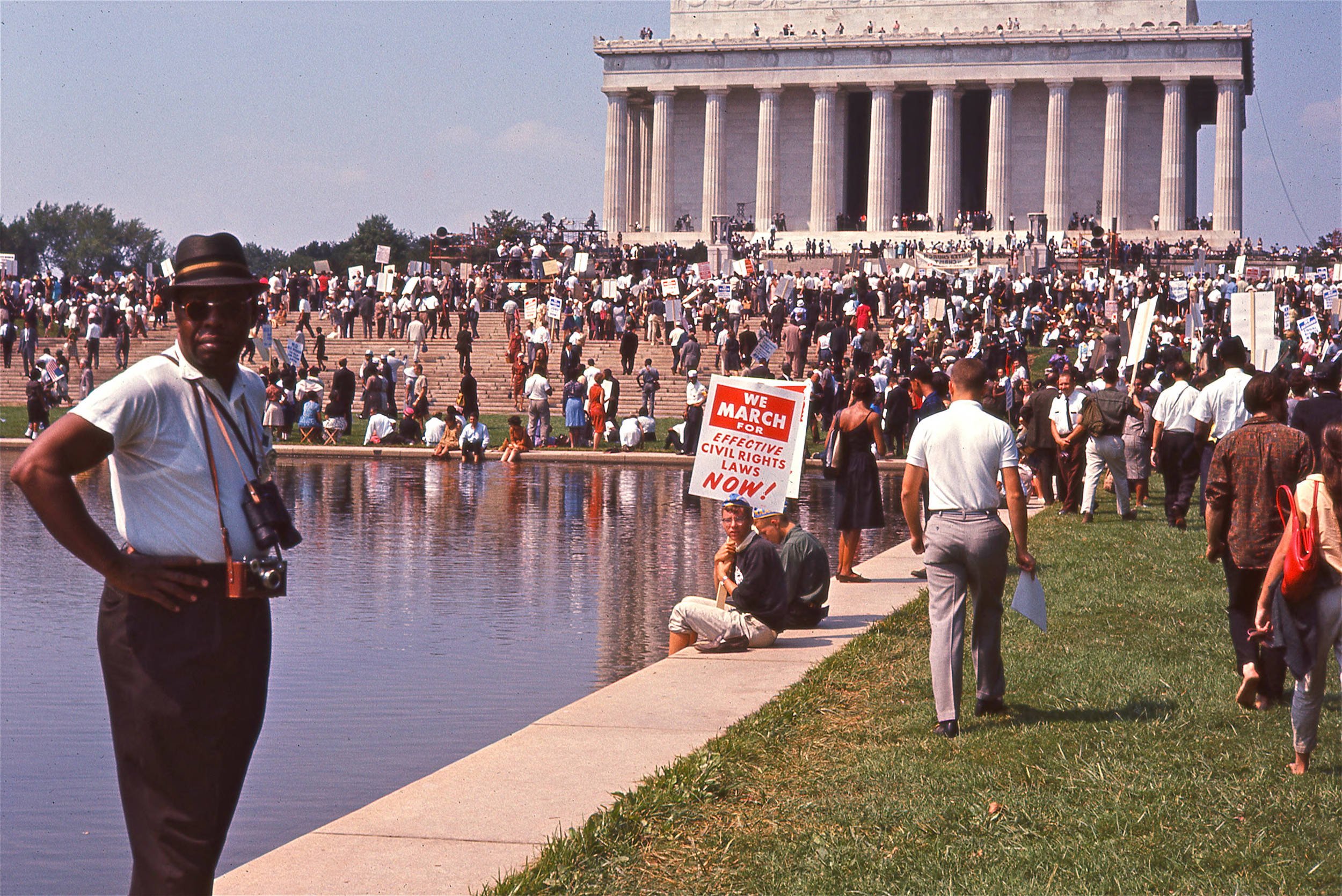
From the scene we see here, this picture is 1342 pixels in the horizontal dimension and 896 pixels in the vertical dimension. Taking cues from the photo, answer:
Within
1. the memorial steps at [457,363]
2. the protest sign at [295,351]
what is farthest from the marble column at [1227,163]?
the protest sign at [295,351]

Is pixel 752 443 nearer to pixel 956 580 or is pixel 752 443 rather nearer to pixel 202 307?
pixel 956 580

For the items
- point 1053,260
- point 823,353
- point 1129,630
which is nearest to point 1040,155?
point 1053,260

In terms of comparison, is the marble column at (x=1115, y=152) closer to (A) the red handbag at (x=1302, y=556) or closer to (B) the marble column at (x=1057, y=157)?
(B) the marble column at (x=1057, y=157)

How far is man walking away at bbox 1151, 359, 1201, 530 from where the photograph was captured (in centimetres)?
1650

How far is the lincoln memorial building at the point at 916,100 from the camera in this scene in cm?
7712

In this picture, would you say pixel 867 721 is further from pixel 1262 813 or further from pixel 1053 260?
pixel 1053 260

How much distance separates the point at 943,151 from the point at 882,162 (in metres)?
2.86

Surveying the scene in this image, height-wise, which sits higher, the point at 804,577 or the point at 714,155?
the point at 714,155

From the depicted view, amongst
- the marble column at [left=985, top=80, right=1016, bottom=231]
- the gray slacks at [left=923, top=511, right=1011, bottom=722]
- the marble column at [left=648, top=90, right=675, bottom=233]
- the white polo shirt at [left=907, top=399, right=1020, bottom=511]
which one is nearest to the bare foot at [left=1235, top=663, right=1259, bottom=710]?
the gray slacks at [left=923, top=511, right=1011, bottom=722]

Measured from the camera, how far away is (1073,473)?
19.4m

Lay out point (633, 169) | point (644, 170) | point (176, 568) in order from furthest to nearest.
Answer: point (644, 170), point (633, 169), point (176, 568)

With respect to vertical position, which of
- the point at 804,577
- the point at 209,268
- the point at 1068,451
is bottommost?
the point at 804,577

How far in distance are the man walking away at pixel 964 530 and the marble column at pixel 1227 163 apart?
72690 millimetres

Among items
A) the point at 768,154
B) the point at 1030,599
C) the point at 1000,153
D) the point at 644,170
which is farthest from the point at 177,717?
the point at 644,170
